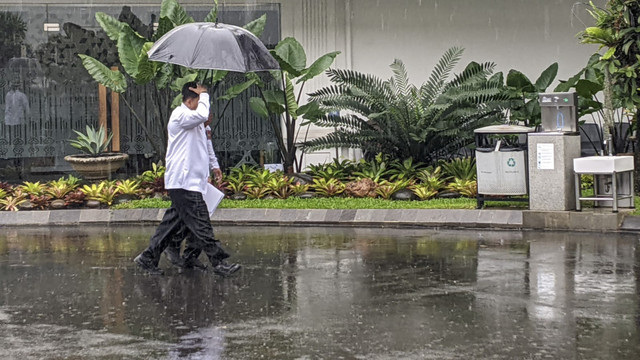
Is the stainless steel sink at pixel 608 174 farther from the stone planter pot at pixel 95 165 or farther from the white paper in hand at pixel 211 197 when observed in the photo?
the stone planter pot at pixel 95 165

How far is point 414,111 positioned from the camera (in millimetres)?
17844

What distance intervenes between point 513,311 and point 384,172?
9.11 metres

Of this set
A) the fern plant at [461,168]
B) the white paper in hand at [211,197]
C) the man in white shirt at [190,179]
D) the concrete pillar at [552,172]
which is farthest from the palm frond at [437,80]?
the man in white shirt at [190,179]

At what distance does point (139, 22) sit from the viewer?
2067cm

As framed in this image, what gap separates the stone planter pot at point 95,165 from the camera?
18.7 meters

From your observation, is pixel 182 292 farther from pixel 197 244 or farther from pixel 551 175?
pixel 551 175

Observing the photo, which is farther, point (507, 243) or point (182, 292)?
point (507, 243)

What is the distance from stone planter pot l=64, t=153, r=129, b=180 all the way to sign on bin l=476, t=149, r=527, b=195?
6.89m

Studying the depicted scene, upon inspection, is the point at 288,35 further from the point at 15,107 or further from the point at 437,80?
the point at 15,107

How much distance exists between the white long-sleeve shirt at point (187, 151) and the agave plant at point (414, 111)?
274 inches

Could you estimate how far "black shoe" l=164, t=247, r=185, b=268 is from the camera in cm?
1107

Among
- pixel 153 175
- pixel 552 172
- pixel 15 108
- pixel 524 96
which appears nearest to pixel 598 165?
pixel 552 172

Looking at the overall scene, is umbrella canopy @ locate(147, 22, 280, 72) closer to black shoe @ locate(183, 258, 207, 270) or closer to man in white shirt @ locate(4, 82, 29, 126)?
black shoe @ locate(183, 258, 207, 270)

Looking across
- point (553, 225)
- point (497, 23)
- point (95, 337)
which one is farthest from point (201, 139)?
point (497, 23)
